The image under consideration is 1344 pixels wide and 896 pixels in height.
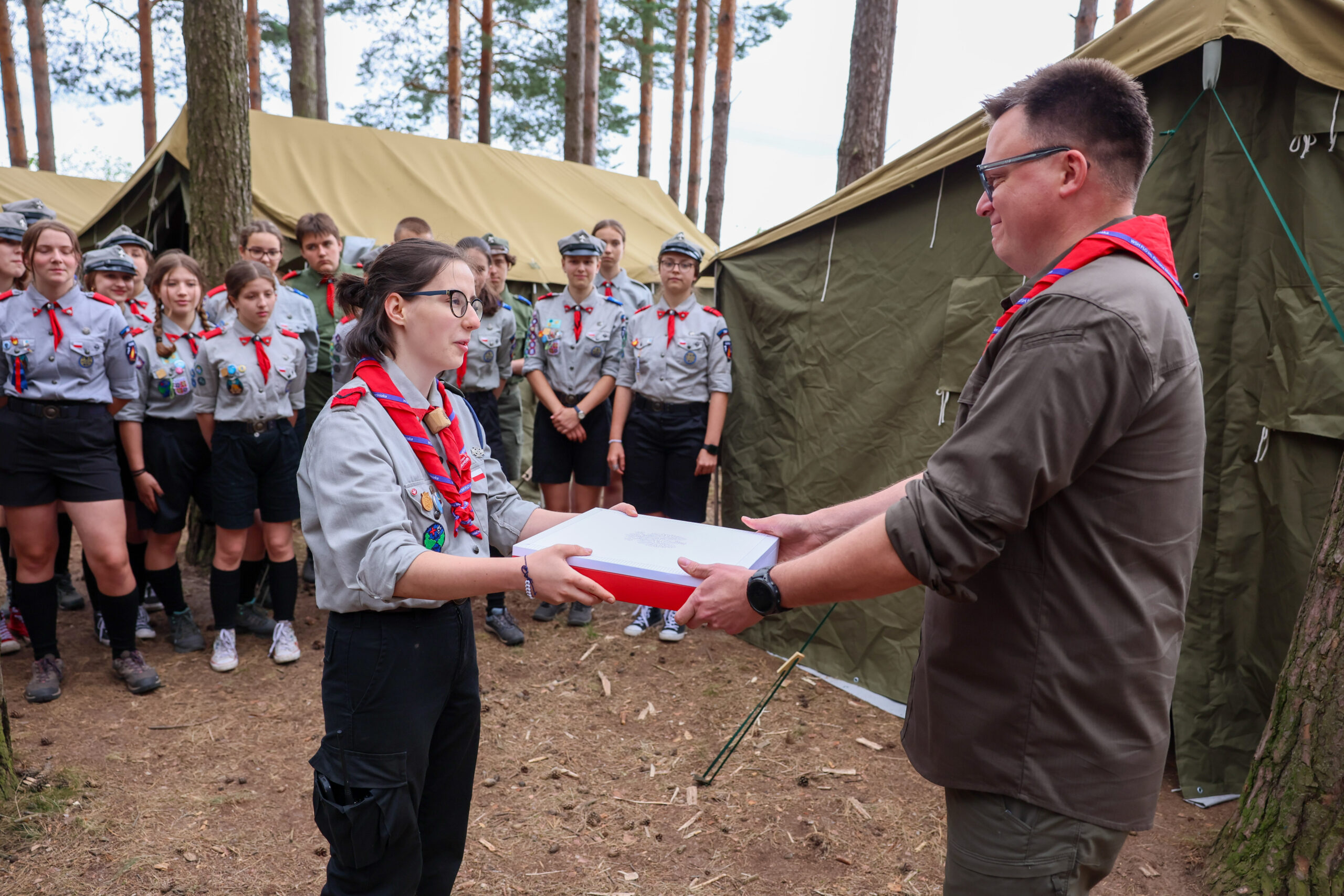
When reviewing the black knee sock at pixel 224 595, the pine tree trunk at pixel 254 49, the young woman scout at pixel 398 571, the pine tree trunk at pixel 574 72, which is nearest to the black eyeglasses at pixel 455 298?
the young woman scout at pixel 398 571

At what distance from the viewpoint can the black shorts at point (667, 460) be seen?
492 centimetres

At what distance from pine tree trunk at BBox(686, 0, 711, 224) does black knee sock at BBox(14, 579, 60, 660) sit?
9.71 meters

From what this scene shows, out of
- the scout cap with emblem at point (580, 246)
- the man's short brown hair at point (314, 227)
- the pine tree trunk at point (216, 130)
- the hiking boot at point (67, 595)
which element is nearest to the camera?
the hiking boot at point (67, 595)

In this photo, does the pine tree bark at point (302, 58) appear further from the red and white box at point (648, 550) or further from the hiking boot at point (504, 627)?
the red and white box at point (648, 550)

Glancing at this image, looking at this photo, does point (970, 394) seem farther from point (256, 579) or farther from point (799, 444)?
point (256, 579)

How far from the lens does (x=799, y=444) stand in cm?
472

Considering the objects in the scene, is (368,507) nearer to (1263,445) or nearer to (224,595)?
(1263,445)

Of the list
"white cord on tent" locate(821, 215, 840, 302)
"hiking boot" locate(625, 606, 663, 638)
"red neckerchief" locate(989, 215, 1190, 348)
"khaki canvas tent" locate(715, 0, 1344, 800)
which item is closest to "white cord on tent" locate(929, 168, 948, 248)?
"khaki canvas tent" locate(715, 0, 1344, 800)

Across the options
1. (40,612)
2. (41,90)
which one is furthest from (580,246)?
(41,90)

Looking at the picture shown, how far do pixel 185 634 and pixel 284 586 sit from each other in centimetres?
56

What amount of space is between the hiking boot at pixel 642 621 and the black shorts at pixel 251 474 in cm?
185

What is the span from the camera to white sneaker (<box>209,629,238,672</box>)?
4160 mm

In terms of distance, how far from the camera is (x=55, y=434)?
11.9 ft

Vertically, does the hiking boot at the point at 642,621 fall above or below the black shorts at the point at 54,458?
below
